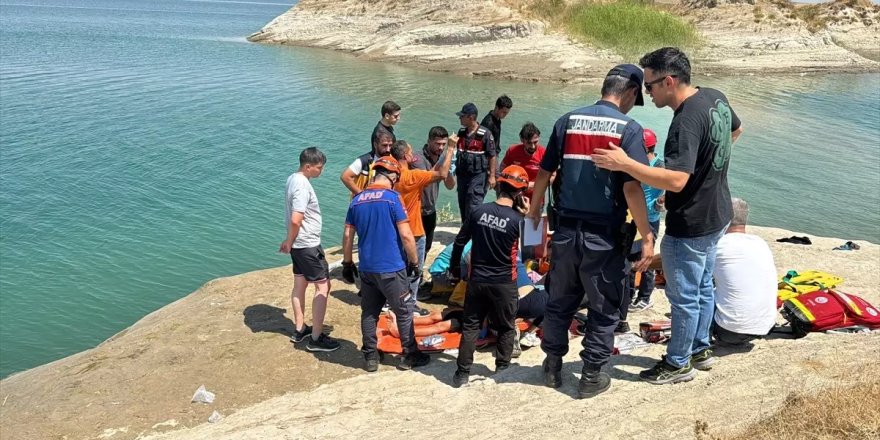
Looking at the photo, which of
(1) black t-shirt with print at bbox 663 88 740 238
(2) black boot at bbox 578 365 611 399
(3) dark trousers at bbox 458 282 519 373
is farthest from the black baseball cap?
(2) black boot at bbox 578 365 611 399

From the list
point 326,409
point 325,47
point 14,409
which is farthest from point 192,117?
point 325,47

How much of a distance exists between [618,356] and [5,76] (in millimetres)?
30503

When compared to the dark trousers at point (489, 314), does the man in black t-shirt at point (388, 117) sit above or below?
above

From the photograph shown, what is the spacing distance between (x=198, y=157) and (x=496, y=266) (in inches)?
569

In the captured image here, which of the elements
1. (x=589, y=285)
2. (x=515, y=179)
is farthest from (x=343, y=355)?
(x=589, y=285)

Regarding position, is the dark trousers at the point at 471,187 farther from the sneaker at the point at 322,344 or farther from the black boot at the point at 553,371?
the black boot at the point at 553,371

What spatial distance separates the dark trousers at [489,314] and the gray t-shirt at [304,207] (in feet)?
5.94

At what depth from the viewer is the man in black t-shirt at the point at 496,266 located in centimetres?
522

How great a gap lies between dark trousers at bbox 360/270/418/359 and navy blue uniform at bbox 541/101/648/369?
62.2 inches

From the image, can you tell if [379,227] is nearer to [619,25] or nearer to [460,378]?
[460,378]

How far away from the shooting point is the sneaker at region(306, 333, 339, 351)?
21.6ft

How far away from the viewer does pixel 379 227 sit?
5.68 meters

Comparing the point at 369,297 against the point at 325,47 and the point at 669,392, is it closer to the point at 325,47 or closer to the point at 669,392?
the point at 669,392

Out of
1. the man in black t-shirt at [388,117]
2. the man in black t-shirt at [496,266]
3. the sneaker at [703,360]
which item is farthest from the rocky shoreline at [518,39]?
the sneaker at [703,360]
